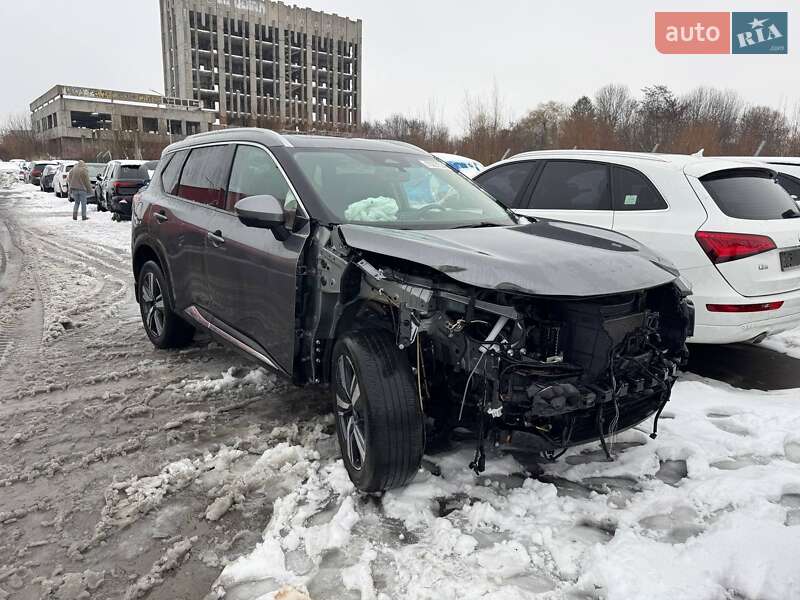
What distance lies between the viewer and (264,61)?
96125 millimetres

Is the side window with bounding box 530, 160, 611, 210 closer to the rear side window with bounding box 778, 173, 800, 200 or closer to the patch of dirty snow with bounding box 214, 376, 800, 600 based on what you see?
the patch of dirty snow with bounding box 214, 376, 800, 600

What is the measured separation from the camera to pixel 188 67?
8919cm

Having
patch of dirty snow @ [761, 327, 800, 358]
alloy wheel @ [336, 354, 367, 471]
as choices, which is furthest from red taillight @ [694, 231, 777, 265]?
alloy wheel @ [336, 354, 367, 471]

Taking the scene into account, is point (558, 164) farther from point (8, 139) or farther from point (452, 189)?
point (8, 139)

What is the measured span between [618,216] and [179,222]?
3566 mm

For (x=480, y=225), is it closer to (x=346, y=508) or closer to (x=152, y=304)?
(x=346, y=508)

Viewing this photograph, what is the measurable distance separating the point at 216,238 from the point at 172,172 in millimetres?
1538

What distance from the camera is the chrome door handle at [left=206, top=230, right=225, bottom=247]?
410cm

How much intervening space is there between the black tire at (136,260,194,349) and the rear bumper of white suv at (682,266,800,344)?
4142mm

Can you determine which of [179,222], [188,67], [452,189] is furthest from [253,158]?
[188,67]

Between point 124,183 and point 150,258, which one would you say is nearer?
point 150,258

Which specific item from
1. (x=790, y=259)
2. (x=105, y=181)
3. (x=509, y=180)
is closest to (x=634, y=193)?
(x=790, y=259)

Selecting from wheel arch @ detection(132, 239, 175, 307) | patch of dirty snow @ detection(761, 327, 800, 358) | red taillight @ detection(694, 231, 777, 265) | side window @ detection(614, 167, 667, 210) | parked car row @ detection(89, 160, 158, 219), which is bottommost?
patch of dirty snow @ detection(761, 327, 800, 358)

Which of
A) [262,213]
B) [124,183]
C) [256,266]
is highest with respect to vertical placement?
[124,183]
